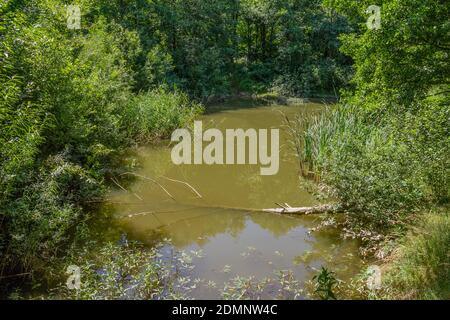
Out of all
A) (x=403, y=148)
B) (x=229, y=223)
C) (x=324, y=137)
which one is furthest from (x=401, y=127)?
(x=229, y=223)

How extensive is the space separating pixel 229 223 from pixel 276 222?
0.98 m

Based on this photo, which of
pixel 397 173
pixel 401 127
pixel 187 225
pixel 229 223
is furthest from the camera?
pixel 229 223

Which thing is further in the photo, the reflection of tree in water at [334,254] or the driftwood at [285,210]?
the driftwood at [285,210]

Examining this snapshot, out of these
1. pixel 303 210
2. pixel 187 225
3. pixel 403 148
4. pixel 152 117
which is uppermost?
pixel 152 117

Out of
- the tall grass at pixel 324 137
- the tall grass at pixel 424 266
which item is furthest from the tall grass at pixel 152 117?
the tall grass at pixel 424 266

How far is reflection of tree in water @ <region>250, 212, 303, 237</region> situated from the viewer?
8539mm

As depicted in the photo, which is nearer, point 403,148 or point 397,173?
point 397,173

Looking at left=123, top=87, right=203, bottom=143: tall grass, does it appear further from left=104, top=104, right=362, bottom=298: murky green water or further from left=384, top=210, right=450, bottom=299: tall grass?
left=384, top=210, right=450, bottom=299: tall grass

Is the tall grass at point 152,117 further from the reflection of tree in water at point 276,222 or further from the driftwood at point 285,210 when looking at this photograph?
the reflection of tree in water at point 276,222

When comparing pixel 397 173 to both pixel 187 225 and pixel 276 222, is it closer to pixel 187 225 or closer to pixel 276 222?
pixel 276 222

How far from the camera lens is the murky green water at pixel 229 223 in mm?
7055

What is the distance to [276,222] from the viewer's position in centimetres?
890

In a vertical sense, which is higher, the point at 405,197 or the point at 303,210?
the point at 405,197
